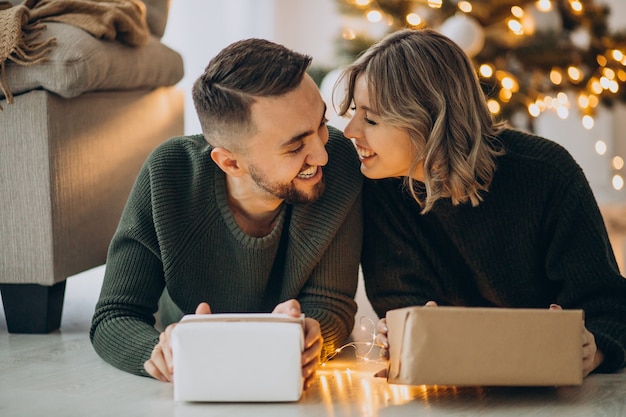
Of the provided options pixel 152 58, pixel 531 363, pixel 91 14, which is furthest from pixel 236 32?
pixel 531 363

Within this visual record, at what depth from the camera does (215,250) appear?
1558mm

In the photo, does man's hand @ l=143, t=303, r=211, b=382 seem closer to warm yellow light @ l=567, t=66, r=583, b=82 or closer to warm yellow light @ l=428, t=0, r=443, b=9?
warm yellow light @ l=428, t=0, r=443, b=9

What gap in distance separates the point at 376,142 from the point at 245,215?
0.28 meters

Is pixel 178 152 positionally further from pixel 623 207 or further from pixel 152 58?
pixel 623 207

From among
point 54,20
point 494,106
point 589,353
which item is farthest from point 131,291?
point 494,106

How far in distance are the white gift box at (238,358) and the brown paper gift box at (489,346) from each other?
0.53 feet

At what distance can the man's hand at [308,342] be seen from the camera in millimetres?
1301

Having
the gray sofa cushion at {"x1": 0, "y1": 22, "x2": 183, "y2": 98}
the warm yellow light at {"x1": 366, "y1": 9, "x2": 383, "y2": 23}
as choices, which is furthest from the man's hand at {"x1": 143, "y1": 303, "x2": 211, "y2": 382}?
the warm yellow light at {"x1": 366, "y1": 9, "x2": 383, "y2": 23}

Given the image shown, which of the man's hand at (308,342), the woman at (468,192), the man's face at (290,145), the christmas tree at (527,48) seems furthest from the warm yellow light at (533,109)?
the man's hand at (308,342)

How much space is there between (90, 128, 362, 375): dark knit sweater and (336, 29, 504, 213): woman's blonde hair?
14 cm

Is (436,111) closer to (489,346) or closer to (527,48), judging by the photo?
(489,346)

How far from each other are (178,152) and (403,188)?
422mm

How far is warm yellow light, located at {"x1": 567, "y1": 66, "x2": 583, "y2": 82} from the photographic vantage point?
3.23m

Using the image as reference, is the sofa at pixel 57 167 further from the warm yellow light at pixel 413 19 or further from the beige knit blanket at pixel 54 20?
the warm yellow light at pixel 413 19
